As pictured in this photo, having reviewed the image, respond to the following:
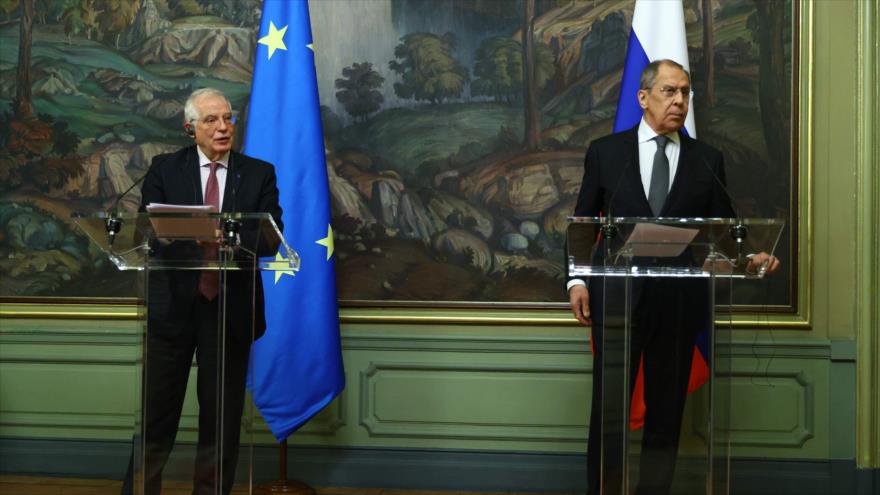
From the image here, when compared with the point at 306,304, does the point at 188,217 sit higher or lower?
higher

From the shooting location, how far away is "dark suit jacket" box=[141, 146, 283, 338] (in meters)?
3.03

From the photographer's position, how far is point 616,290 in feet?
9.91

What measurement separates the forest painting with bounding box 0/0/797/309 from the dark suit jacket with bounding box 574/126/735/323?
912 millimetres

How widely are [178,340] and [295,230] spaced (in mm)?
1647

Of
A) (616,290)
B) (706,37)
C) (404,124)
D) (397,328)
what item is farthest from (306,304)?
(706,37)

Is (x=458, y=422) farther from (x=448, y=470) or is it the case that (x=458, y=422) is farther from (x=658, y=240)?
(x=658, y=240)

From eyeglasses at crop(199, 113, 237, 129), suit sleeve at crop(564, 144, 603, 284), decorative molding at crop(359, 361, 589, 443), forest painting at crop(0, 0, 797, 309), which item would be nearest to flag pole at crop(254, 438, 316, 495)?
decorative molding at crop(359, 361, 589, 443)

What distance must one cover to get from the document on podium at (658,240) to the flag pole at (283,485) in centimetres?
234

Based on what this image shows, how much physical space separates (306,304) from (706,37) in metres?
2.41

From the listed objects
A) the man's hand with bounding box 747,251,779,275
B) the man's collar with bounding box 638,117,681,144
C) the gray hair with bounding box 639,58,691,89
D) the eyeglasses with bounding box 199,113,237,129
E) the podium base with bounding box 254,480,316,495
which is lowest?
the podium base with bounding box 254,480,316,495

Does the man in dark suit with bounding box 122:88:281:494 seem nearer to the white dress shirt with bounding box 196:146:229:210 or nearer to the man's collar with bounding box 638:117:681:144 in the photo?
the white dress shirt with bounding box 196:146:229:210

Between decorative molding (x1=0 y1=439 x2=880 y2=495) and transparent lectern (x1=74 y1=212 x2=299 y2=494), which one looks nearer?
transparent lectern (x1=74 y1=212 x2=299 y2=494)

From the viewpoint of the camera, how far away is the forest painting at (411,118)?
16.0ft

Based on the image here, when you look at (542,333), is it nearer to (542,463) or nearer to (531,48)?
(542,463)
